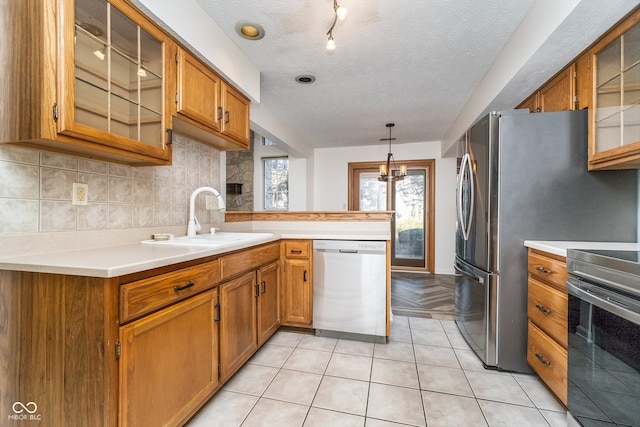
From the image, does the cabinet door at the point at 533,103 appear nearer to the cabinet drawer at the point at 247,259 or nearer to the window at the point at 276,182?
the cabinet drawer at the point at 247,259

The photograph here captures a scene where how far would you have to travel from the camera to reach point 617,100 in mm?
1599

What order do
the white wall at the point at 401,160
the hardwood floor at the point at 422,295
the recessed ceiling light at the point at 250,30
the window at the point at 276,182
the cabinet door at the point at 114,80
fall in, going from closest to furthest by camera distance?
the cabinet door at the point at 114,80, the recessed ceiling light at the point at 250,30, the hardwood floor at the point at 422,295, the white wall at the point at 401,160, the window at the point at 276,182

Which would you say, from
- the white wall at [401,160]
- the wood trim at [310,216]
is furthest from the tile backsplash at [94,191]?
the white wall at [401,160]

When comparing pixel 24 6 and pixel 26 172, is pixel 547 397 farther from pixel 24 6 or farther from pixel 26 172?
pixel 24 6

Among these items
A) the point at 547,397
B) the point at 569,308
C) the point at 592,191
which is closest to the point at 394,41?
the point at 592,191

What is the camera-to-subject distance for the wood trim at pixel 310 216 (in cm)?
281

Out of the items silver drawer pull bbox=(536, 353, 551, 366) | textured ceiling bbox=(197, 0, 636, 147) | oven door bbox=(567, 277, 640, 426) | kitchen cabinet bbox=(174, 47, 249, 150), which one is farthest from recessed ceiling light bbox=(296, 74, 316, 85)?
silver drawer pull bbox=(536, 353, 551, 366)

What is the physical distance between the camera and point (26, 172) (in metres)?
1.27

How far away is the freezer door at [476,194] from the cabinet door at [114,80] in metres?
Answer: 2.10

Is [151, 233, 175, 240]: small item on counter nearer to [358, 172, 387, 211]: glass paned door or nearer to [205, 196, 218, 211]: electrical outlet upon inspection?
[205, 196, 218, 211]: electrical outlet

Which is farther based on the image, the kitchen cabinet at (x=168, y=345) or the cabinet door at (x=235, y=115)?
the cabinet door at (x=235, y=115)

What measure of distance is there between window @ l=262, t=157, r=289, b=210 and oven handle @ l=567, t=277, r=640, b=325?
15.5ft

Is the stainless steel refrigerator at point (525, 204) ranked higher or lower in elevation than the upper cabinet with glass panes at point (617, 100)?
lower

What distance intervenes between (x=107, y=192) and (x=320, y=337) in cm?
191
